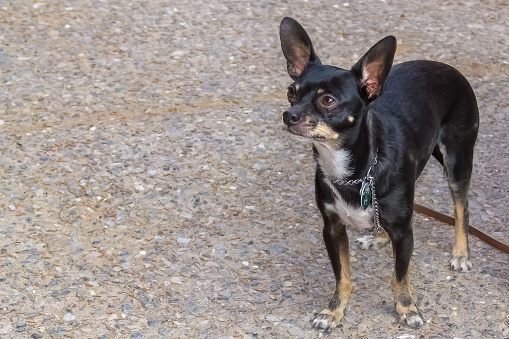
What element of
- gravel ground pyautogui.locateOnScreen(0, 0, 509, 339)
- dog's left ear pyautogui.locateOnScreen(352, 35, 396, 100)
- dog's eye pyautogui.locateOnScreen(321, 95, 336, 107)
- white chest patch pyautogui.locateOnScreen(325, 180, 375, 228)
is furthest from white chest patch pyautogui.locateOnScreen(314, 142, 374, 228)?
gravel ground pyautogui.locateOnScreen(0, 0, 509, 339)

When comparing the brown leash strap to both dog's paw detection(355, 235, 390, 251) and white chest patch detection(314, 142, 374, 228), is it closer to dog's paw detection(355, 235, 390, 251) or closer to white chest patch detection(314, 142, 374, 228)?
dog's paw detection(355, 235, 390, 251)

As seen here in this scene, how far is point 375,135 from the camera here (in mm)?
3557

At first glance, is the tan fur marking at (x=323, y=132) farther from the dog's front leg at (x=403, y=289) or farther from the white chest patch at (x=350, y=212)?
the dog's front leg at (x=403, y=289)

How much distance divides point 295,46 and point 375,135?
70cm

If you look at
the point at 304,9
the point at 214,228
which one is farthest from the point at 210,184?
the point at 304,9

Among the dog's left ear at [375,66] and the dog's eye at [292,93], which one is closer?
the dog's left ear at [375,66]

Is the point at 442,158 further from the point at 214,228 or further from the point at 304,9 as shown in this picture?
the point at 304,9

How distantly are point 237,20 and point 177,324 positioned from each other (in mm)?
4682

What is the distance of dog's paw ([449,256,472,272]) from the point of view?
172 inches

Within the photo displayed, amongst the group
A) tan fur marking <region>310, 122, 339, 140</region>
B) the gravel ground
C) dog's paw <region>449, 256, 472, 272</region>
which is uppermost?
tan fur marking <region>310, 122, 339, 140</region>

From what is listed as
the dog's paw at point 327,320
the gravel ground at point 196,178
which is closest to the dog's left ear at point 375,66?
the dog's paw at point 327,320

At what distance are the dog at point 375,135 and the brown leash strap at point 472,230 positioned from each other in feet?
1.44

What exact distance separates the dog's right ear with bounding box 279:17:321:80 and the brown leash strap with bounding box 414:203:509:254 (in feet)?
5.66

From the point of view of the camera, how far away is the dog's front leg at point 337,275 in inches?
150
